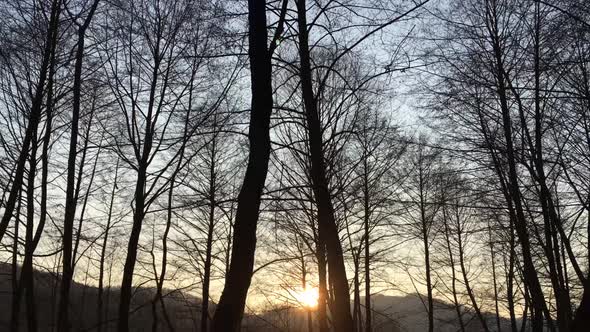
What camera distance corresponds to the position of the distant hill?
713 inches

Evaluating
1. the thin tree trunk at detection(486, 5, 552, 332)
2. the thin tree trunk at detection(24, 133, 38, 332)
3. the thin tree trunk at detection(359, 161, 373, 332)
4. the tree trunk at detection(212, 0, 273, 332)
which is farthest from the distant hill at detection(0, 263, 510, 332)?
the tree trunk at detection(212, 0, 273, 332)

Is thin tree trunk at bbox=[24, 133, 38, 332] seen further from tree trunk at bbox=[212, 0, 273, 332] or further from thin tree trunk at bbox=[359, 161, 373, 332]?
thin tree trunk at bbox=[359, 161, 373, 332]

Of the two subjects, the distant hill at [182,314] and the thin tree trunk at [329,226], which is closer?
the thin tree trunk at [329,226]

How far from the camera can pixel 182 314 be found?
52.1 ft

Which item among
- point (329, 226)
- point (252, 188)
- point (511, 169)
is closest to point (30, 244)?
point (329, 226)

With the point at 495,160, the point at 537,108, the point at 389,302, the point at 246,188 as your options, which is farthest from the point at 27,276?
the point at 389,302

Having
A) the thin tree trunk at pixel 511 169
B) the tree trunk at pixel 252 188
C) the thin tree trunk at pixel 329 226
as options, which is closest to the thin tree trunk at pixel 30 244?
the thin tree trunk at pixel 329 226

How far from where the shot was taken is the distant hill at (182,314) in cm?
1812

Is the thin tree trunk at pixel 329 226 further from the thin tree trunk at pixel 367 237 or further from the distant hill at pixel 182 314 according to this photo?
the distant hill at pixel 182 314

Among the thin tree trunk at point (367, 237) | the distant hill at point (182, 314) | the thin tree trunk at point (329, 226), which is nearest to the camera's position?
the thin tree trunk at point (329, 226)

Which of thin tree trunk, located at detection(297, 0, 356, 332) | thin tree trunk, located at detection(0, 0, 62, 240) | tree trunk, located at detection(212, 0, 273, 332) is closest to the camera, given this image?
tree trunk, located at detection(212, 0, 273, 332)

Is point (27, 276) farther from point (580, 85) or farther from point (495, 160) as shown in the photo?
point (580, 85)

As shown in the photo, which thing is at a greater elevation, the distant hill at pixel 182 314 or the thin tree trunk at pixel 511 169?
the thin tree trunk at pixel 511 169

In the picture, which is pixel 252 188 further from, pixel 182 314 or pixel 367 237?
pixel 182 314
